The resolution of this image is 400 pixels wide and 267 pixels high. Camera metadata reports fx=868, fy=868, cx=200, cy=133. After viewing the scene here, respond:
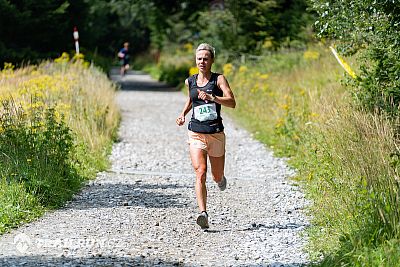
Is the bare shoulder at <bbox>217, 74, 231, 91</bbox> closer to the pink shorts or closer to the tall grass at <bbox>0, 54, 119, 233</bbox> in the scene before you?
the pink shorts

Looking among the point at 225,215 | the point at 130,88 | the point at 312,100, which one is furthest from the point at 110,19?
the point at 225,215

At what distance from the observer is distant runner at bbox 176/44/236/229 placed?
28.0 ft

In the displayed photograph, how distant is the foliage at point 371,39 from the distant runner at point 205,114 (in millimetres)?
2231

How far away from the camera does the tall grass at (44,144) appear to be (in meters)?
9.08

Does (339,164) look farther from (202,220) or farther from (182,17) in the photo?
(182,17)

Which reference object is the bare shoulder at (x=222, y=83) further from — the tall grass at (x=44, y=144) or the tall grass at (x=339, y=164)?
the tall grass at (x=44, y=144)

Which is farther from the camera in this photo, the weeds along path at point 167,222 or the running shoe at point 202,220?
the running shoe at point 202,220

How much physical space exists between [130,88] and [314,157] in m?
23.4

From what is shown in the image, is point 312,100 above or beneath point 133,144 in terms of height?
above

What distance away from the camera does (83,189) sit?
1078cm

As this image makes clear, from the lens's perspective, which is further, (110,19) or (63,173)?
(110,19)

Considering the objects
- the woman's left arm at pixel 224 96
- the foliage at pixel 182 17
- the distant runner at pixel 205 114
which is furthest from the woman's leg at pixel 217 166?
the foliage at pixel 182 17

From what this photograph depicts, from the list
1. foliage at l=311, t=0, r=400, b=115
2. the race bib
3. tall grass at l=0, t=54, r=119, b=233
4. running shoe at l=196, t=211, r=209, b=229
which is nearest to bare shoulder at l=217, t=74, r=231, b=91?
the race bib

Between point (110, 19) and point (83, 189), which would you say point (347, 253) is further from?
point (110, 19)
